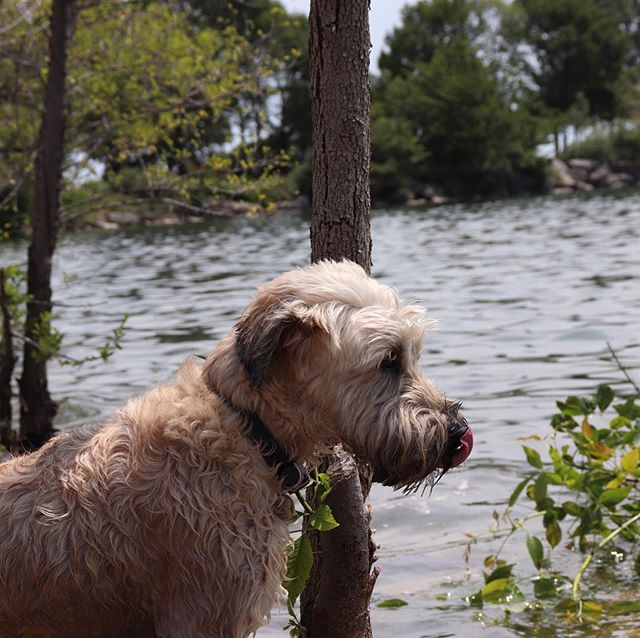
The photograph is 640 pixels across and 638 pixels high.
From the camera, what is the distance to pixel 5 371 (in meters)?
10.4

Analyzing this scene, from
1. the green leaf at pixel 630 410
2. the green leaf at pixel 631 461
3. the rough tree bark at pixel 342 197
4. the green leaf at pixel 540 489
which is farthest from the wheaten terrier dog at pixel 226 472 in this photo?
the green leaf at pixel 630 410

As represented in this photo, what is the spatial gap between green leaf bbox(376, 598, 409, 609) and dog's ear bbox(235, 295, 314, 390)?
319 cm

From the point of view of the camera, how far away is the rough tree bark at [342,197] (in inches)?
196

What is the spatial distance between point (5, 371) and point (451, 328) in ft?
30.5

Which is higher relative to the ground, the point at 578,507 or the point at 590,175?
the point at 578,507

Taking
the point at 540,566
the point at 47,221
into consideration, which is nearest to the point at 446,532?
the point at 540,566

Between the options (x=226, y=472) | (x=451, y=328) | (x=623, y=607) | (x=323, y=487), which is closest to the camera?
(x=226, y=472)

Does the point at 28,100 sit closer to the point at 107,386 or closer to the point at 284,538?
the point at 107,386

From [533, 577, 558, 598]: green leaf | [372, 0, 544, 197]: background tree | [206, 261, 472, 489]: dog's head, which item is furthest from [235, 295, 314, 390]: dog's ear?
[372, 0, 544, 197]: background tree

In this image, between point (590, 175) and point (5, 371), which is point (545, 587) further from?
point (590, 175)

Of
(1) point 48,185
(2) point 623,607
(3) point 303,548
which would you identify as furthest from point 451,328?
(3) point 303,548

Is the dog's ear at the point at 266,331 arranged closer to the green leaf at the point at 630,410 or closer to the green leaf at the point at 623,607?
the green leaf at the point at 623,607

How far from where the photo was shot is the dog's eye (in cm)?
403

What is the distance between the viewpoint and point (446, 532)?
8281 millimetres
